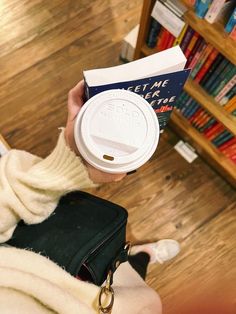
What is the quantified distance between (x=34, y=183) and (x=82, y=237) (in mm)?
171

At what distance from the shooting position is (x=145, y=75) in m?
0.69

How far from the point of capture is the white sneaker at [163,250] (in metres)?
1.29

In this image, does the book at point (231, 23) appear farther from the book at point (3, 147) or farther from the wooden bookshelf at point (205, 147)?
the book at point (3, 147)

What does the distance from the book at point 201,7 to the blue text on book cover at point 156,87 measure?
11.9 inches

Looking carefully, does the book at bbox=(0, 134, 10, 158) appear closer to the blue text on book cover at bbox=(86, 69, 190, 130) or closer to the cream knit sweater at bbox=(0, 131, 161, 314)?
the cream knit sweater at bbox=(0, 131, 161, 314)

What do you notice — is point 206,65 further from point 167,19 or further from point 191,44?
point 167,19

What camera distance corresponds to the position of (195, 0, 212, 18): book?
91 centimetres

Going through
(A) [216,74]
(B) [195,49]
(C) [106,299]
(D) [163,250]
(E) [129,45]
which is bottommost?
(D) [163,250]

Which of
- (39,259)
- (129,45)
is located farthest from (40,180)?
(129,45)

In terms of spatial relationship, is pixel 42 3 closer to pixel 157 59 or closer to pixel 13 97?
pixel 13 97

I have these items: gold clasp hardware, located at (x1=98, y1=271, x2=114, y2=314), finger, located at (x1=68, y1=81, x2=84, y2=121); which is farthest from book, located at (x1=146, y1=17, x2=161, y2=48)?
gold clasp hardware, located at (x1=98, y1=271, x2=114, y2=314)

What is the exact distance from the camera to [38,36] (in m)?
1.61

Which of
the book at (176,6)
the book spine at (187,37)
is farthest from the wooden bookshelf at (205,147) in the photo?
the book at (176,6)

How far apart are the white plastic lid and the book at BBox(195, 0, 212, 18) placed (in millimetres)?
447
